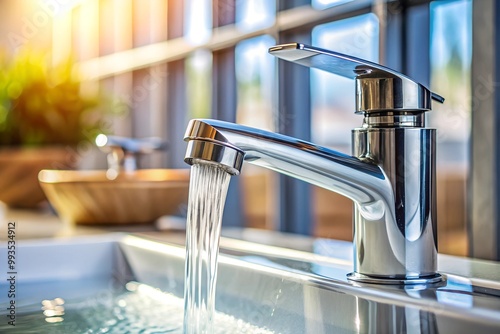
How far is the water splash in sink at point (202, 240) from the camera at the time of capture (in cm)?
53

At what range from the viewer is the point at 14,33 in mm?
3576

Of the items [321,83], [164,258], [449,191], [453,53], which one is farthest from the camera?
[321,83]

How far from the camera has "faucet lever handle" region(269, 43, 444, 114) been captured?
524 mm

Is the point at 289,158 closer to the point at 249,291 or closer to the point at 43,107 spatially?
the point at 249,291

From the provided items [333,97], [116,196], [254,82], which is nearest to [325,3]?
[333,97]

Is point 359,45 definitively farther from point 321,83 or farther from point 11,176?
Result: point 11,176

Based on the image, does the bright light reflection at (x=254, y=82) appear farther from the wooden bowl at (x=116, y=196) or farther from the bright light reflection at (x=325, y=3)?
the wooden bowl at (x=116, y=196)

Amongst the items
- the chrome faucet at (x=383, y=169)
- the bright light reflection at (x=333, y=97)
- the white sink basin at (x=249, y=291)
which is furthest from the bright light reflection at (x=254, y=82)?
the chrome faucet at (x=383, y=169)

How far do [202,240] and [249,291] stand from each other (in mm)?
168

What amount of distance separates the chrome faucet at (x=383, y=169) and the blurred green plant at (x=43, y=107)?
1164 mm

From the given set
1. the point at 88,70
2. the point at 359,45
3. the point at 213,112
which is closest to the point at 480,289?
the point at 359,45

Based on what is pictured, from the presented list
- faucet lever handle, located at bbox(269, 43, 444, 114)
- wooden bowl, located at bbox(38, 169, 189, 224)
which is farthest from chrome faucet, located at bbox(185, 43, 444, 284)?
wooden bowl, located at bbox(38, 169, 189, 224)

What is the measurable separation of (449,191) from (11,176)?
0.95m

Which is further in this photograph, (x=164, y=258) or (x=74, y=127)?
(x=74, y=127)
